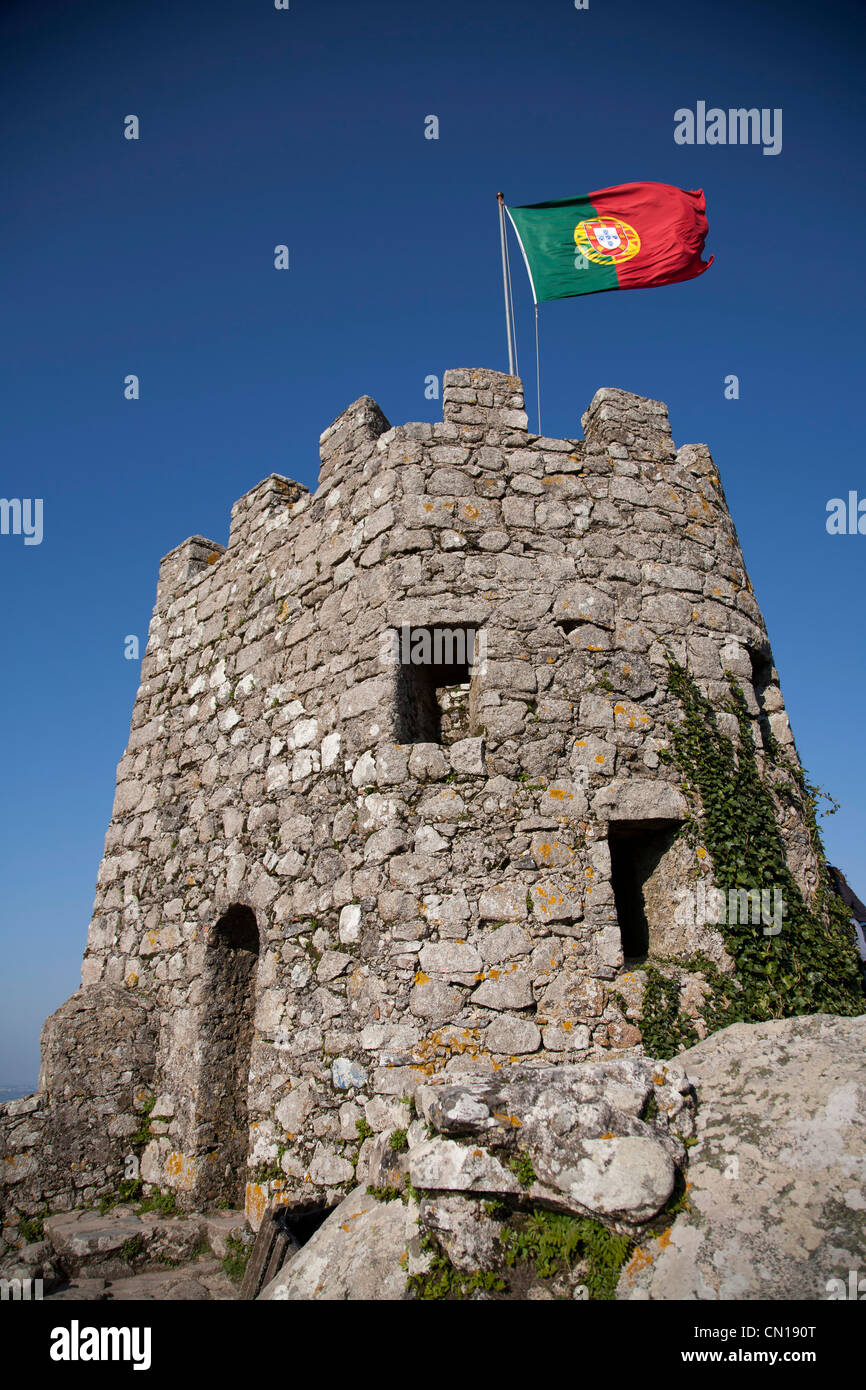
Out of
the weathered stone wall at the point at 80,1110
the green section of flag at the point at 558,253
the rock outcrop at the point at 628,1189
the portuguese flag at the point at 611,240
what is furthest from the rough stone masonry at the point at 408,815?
the portuguese flag at the point at 611,240

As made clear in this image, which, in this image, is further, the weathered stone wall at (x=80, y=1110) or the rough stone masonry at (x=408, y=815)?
A: the weathered stone wall at (x=80, y=1110)

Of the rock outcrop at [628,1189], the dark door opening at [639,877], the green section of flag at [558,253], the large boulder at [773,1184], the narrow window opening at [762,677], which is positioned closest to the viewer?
the large boulder at [773,1184]

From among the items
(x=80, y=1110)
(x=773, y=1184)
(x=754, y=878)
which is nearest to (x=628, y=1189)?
(x=773, y=1184)

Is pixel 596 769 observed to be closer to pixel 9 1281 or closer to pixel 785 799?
pixel 785 799

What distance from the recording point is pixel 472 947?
468cm

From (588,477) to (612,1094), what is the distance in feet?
14.1

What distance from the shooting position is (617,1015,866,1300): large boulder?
2.48m

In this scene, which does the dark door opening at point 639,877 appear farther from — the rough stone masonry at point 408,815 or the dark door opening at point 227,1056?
the dark door opening at point 227,1056

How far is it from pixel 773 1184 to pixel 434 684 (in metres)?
3.80

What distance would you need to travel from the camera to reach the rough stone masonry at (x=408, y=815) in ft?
15.5

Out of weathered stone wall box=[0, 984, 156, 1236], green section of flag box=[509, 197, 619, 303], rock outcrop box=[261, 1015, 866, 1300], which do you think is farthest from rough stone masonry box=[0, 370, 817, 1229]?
green section of flag box=[509, 197, 619, 303]

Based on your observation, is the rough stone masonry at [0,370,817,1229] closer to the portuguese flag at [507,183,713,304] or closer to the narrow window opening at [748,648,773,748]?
the narrow window opening at [748,648,773,748]

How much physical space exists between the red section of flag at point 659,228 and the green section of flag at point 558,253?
0.17 m
